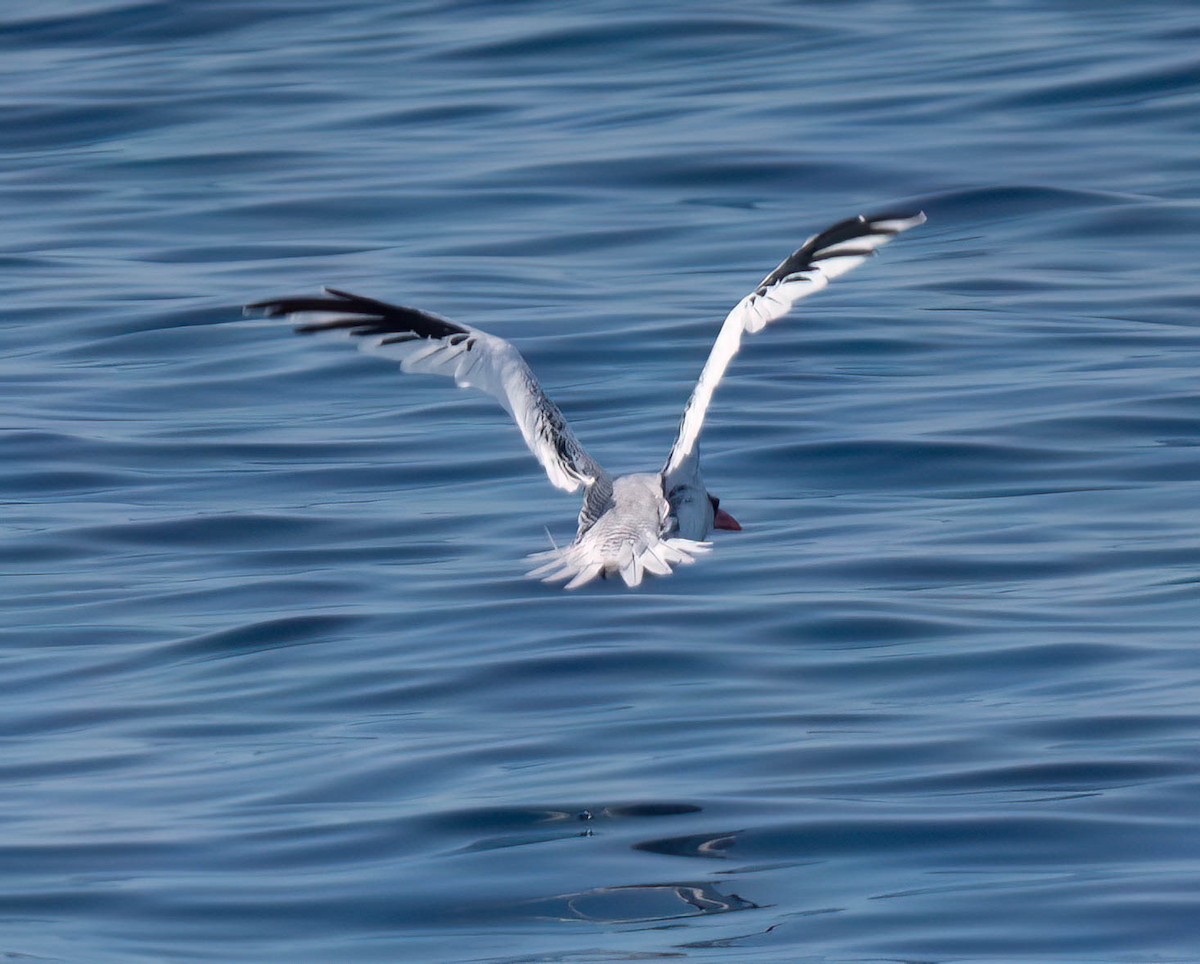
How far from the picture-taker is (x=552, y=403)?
10.7m

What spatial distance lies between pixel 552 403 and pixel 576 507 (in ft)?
6.55

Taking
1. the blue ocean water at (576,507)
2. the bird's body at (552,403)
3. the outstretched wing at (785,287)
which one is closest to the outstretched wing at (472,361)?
the bird's body at (552,403)

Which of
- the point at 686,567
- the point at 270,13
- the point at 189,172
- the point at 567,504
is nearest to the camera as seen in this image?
the point at 686,567

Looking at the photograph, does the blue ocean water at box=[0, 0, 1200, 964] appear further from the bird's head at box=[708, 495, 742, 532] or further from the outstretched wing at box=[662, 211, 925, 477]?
the outstretched wing at box=[662, 211, 925, 477]

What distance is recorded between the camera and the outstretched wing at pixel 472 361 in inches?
422

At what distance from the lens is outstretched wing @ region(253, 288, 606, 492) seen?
10.7m

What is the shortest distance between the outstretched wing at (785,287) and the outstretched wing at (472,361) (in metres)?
0.55

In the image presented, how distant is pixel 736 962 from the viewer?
6359 millimetres

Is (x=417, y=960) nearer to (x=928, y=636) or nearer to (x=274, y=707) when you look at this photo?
(x=274, y=707)

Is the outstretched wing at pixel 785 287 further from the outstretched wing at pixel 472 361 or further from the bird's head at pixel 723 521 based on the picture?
the bird's head at pixel 723 521

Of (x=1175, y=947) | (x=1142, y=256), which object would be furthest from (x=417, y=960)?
(x=1142, y=256)

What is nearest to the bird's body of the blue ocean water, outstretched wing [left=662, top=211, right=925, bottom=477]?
outstretched wing [left=662, top=211, right=925, bottom=477]

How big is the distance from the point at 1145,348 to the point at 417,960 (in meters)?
10.5

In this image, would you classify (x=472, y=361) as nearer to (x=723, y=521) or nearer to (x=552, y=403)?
(x=552, y=403)
